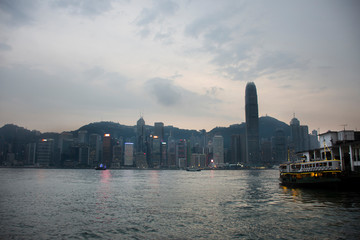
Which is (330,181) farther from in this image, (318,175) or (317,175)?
(317,175)

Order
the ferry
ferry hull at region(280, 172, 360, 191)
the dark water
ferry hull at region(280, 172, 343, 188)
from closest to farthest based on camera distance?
the dark water, ferry hull at region(280, 172, 360, 191), ferry hull at region(280, 172, 343, 188), the ferry

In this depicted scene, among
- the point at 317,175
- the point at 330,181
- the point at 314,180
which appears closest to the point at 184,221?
the point at 330,181

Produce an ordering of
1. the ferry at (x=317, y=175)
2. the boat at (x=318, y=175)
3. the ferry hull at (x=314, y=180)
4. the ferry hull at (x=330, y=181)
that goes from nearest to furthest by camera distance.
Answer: the ferry hull at (x=330, y=181) < the ferry hull at (x=314, y=180) < the boat at (x=318, y=175) < the ferry at (x=317, y=175)


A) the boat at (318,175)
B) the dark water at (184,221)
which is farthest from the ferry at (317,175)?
the dark water at (184,221)

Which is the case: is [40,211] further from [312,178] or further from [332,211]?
[312,178]

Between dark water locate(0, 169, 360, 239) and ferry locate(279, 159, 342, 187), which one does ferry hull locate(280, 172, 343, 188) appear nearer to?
ferry locate(279, 159, 342, 187)

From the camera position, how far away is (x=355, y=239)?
90.5 feet

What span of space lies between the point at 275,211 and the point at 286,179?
150 feet

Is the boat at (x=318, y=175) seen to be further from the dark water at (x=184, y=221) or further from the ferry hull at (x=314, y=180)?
the dark water at (x=184, y=221)

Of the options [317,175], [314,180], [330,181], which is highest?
[317,175]

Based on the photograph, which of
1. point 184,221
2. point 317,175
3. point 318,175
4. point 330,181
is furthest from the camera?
point 317,175

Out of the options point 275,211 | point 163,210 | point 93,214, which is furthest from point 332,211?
point 93,214

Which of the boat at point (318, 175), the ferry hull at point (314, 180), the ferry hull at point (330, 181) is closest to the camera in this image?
the ferry hull at point (330, 181)

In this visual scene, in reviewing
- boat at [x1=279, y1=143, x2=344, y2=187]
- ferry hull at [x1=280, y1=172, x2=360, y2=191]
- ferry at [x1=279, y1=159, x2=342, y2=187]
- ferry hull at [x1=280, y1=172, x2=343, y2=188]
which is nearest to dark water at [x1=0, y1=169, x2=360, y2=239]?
ferry hull at [x1=280, y1=172, x2=360, y2=191]
